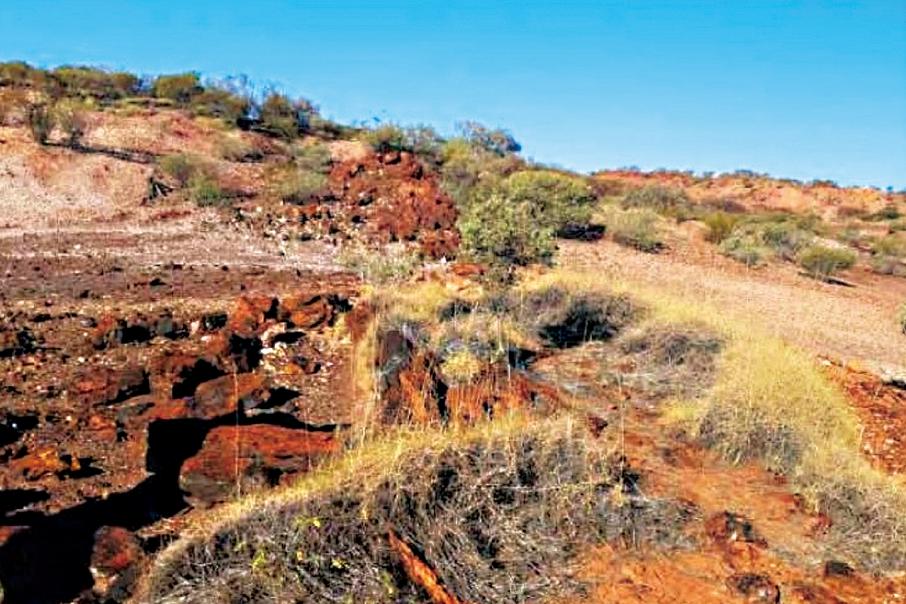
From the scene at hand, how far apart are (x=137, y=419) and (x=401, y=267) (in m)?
5.23

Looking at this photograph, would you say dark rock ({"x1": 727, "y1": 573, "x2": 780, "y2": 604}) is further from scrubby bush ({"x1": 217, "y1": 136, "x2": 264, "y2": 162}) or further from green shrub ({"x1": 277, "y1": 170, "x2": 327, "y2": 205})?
scrubby bush ({"x1": 217, "y1": 136, "x2": 264, "y2": 162})

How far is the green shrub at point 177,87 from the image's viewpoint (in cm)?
3081

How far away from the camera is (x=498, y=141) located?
1671 inches

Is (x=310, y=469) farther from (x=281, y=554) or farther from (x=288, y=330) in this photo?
(x=288, y=330)

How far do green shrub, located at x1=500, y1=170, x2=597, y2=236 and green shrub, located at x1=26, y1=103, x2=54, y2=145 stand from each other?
11.0 metres

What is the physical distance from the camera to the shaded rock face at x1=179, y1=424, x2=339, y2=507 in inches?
188

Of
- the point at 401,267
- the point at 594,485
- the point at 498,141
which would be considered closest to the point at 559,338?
the point at 401,267

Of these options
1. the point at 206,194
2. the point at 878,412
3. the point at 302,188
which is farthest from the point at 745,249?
the point at 206,194

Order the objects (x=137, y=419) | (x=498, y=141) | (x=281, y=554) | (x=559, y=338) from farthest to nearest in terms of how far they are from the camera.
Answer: (x=498, y=141) → (x=559, y=338) → (x=137, y=419) → (x=281, y=554)

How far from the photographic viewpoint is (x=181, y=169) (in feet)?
60.0

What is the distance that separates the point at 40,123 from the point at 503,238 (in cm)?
1423

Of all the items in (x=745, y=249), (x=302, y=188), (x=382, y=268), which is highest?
(x=302, y=188)

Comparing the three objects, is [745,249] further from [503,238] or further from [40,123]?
[40,123]

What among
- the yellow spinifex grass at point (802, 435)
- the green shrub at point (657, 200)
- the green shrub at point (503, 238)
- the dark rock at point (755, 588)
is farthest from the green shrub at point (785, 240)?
the dark rock at point (755, 588)
